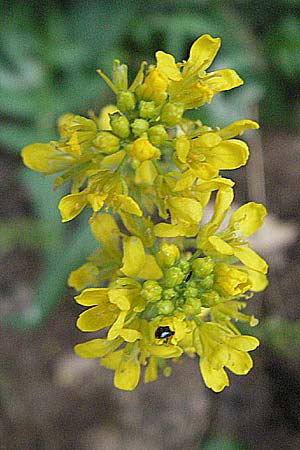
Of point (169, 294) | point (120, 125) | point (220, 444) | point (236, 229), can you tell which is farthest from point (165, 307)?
point (220, 444)

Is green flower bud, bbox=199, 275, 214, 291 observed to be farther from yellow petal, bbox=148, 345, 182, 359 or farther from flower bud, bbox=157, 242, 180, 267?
yellow petal, bbox=148, 345, 182, 359

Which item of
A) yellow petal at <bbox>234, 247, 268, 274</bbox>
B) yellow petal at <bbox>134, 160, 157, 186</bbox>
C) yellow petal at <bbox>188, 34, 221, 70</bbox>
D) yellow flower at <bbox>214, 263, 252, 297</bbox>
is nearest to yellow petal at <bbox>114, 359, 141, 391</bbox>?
yellow flower at <bbox>214, 263, 252, 297</bbox>

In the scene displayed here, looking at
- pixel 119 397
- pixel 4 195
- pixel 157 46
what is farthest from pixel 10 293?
pixel 157 46

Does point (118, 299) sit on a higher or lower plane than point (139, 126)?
lower

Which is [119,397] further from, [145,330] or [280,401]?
[145,330]

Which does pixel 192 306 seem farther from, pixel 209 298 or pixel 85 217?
pixel 85 217

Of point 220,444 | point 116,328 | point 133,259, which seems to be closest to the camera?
point 116,328

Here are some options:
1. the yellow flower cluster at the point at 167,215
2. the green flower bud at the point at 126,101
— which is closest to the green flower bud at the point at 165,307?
the yellow flower cluster at the point at 167,215

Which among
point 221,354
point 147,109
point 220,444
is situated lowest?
point 220,444
